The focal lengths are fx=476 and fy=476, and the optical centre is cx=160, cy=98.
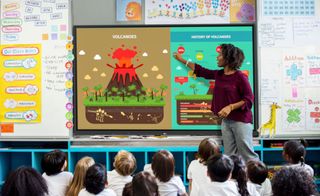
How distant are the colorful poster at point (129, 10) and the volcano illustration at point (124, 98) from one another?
1.06 feet

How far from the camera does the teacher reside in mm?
4270

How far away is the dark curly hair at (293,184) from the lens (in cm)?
195

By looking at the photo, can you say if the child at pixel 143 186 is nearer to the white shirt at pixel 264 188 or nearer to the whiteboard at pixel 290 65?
the white shirt at pixel 264 188

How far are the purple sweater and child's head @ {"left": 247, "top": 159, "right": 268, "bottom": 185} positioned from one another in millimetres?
1226

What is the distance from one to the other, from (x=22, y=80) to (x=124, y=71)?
3.35 feet

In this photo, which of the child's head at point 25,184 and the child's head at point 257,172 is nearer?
the child's head at point 25,184

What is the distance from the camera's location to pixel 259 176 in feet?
10.1

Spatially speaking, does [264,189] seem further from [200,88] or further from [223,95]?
[200,88]

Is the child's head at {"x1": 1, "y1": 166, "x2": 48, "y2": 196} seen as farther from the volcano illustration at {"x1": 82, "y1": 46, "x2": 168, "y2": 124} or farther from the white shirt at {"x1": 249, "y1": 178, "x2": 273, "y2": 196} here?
the volcano illustration at {"x1": 82, "y1": 46, "x2": 168, "y2": 124}

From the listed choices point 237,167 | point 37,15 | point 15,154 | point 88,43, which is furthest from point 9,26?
point 237,167

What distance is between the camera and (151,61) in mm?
4746

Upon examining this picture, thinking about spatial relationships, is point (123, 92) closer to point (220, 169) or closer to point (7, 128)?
point (7, 128)

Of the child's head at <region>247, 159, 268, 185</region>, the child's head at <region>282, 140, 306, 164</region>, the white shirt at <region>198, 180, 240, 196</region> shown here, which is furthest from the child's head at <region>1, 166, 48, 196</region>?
the child's head at <region>282, 140, 306, 164</region>

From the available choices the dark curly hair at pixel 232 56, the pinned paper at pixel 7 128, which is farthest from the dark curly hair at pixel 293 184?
the pinned paper at pixel 7 128
